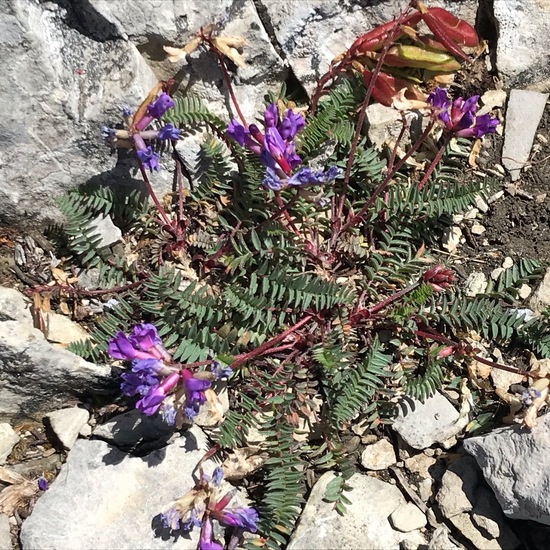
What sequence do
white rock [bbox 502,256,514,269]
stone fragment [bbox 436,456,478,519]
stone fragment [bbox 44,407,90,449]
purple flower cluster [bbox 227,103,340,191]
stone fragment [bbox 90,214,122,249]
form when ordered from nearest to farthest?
1. purple flower cluster [bbox 227,103,340,191]
2. stone fragment [bbox 436,456,478,519]
3. stone fragment [bbox 44,407,90,449]
4. stone fragment [bbox 90,214,122,249]
5. white rock [bbox 502,256,514,269]

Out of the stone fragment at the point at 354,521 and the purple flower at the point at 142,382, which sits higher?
the purple flower at the point at 142,382

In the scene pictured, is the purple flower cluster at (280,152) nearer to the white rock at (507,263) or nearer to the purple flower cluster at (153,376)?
the purple flower cluster at (153,376)

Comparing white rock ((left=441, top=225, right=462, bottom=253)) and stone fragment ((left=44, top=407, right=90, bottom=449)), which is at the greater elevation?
white rock ((left=441, top=225, right=462, bottom=253))

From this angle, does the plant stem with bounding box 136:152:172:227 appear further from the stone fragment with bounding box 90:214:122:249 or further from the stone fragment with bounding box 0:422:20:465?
the stone fragment with bounding box 0:422:20:465

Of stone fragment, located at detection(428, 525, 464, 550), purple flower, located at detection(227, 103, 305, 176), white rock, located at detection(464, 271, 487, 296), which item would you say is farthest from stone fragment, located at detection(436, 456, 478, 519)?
purple flower, located at detection(227, 103, 305, 176)

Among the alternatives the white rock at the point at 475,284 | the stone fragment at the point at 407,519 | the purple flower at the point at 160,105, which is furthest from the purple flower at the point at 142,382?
the white rock at the point at 475,284

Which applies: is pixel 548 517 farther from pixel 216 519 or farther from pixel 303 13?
pixel 303 13
